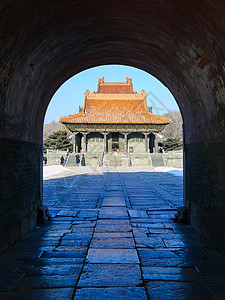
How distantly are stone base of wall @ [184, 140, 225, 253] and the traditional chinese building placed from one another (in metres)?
27.9

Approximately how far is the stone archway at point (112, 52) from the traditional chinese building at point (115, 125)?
2779 cm

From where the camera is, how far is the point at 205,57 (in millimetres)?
3842

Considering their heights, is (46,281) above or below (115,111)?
below

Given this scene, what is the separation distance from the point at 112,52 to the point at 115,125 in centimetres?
2894

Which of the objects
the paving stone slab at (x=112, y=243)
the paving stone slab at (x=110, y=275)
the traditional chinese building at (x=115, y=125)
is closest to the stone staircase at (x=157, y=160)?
the traditional chinese building at (x=115, y=125)

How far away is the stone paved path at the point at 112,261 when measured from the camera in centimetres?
269

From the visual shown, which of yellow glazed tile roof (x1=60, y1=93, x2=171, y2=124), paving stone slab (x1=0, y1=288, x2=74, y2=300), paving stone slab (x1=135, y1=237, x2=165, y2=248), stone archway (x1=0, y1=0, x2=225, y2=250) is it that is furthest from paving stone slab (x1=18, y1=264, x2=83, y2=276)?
yellow glazed tile roof (x1=60, y1=93, x2=171, y2=124)

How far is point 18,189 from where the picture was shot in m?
4.54

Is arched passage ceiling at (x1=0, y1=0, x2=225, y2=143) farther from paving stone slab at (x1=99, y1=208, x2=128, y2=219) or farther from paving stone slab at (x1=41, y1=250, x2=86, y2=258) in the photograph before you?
paving stone slab at (x1=99, y1=208, x2=128, y2=219)

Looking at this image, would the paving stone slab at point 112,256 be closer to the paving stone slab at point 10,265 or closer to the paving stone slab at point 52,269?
the paving stone slab at point 52,269

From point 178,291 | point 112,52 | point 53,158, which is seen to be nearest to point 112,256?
point 178,291

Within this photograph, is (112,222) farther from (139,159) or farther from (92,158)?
(92,158)

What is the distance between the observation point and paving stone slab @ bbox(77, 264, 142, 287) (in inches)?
111

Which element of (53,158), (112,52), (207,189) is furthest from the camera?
(53,158)
